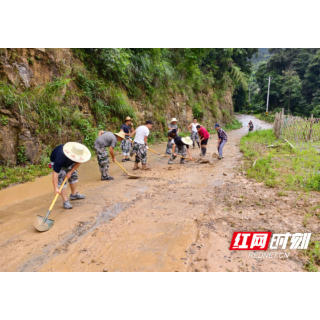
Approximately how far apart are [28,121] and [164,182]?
443 centimetres

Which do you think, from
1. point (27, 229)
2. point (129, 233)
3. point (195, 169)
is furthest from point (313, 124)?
point (27, 229)

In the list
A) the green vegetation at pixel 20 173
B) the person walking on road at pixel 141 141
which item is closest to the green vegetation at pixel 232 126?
A: the person walking on road at pixel 141 141

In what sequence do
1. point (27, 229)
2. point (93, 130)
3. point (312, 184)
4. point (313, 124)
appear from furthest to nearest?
1. point (313, 124)
2. point (93, 130)
3. point (312, 184)
4. point (27, 229)

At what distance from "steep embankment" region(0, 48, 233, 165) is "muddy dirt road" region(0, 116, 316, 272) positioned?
147 centimetres

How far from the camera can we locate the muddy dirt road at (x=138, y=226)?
2584mm

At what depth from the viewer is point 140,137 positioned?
23.1ft

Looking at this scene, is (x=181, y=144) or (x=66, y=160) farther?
(x=181, y=144)

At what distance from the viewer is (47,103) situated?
735 cm

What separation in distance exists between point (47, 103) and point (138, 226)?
590 centimetres

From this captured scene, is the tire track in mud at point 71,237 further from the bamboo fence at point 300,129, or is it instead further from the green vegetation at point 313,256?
the bamboo fence at point 300,129

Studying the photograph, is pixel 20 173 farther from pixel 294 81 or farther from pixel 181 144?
pixel 294 81

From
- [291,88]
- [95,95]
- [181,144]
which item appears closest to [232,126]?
[291,88]

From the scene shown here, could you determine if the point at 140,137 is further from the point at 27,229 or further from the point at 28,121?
the point at 27,229

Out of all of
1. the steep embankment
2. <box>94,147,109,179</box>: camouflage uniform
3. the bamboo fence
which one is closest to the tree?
the bamboo fence
